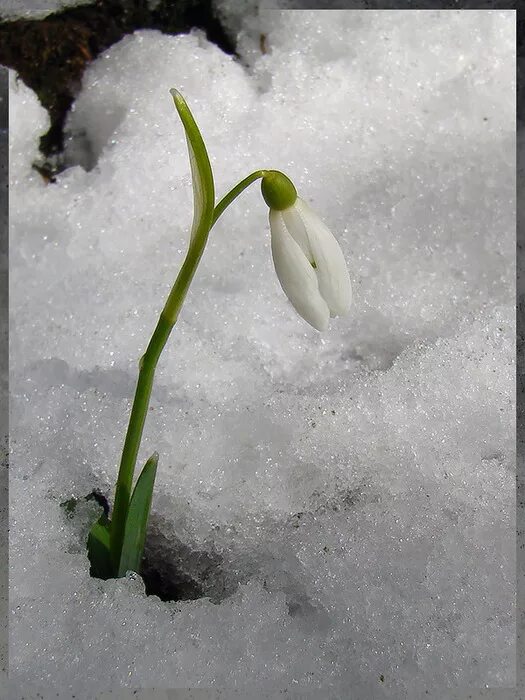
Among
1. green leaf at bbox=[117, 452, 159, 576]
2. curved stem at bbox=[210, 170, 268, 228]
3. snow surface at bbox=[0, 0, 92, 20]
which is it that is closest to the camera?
curved stem at bbox=[210, 170, 268, 228]

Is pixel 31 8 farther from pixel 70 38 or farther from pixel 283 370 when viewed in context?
pixel 283 370

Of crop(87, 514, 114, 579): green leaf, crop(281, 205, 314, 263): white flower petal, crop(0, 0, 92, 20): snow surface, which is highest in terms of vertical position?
crop(0, 0, 92, 20): snow surface

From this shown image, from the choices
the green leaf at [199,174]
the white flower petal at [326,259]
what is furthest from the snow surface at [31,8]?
the white flower petal at [326,259]

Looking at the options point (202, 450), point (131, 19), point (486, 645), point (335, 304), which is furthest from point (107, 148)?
point (486, 645)

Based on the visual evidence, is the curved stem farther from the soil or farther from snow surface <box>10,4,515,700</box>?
the soil

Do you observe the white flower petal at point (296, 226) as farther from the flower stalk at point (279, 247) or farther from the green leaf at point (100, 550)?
the green leaf at point (100, 550)

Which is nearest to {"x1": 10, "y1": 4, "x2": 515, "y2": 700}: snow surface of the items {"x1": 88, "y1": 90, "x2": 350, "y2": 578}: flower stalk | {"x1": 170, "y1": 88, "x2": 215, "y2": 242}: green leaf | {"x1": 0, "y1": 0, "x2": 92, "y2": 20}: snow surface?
{"x1": 0, "y1": 0, "x2": 92, "y2": 20}: snow surface

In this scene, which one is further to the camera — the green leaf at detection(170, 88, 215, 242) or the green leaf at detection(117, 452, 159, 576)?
the green leaf at detection(117, 452, 159, 576)
